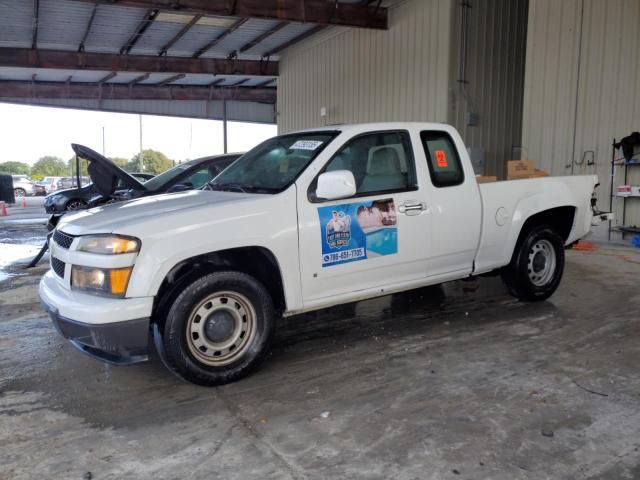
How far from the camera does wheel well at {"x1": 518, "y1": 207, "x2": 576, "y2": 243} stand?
554 centimetres

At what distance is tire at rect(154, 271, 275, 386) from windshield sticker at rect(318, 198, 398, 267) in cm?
61

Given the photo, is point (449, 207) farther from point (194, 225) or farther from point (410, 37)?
point (410, 37)

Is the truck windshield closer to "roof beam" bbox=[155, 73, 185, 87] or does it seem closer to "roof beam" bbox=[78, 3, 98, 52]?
"roof beam" bbox=[78, 3, 98, 52]

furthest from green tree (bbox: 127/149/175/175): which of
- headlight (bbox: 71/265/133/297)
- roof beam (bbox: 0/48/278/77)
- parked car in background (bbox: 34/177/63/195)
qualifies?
headlight (bbox: 71/265/133/297)

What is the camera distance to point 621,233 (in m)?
9.93

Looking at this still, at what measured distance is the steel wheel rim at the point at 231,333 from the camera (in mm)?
3627

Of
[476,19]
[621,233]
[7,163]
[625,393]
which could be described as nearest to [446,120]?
[476,19]

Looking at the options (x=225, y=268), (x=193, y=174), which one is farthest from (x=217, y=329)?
(x=193, y=174)

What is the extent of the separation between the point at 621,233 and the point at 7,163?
257ft

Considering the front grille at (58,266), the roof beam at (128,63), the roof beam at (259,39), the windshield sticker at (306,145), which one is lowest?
the front grille at (58,266)

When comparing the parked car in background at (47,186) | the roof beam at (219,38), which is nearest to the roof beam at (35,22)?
the roof beam at (219,38)

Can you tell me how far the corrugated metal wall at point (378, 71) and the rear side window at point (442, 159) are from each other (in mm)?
7912

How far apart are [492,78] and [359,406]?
11383mm

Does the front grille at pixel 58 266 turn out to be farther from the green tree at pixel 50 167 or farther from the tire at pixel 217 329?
the green tree at pixel 50 167
